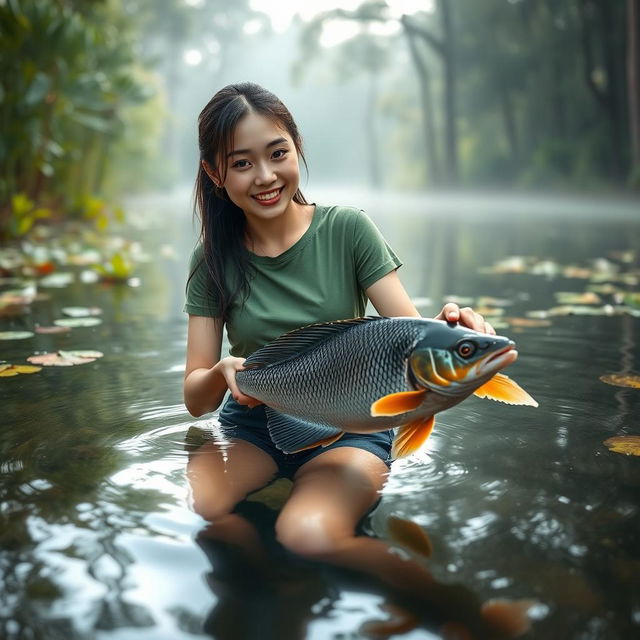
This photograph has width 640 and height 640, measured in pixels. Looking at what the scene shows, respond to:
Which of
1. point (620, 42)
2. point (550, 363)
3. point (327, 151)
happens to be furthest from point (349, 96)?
point (550, 363)

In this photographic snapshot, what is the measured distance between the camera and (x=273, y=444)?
259 cm

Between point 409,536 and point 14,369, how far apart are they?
227 cm

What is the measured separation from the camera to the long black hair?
8.48 ft

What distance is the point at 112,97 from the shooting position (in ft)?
38.3

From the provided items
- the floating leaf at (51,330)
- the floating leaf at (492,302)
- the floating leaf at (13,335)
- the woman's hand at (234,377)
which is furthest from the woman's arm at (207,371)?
the floating leaf at (492,302)

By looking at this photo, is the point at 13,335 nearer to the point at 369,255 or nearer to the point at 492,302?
the point at 369,255

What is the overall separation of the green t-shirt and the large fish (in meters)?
0.34

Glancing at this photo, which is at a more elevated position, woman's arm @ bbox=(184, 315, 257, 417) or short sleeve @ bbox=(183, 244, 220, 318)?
short sleeve @ bbox=(183, 244, 220, 318)

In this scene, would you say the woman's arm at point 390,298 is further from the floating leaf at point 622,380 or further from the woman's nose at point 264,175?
the floating leaf at point 622,380

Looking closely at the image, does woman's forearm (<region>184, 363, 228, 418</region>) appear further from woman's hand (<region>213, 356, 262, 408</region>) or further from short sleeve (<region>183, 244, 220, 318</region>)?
short sleeve (<region>183, 244, 220, 318</region>)

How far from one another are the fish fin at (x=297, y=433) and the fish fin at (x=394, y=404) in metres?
0.33

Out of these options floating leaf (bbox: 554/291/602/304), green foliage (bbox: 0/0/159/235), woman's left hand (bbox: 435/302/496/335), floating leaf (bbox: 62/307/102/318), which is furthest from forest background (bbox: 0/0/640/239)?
woman's left hand (bbox: 435/302/496/335)

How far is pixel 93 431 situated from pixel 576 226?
39.4 ft

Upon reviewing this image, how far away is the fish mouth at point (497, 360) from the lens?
1885mm
